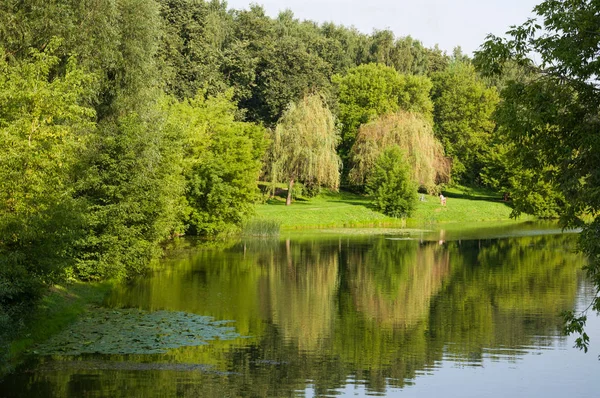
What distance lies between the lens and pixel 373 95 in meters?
91.3

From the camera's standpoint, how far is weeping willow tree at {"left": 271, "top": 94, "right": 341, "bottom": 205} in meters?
68.8

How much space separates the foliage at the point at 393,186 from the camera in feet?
240

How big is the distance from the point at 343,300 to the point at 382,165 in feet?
140

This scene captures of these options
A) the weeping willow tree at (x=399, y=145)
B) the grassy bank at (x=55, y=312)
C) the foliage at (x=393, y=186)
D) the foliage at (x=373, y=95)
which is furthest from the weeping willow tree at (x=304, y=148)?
the grassy bank at (x=55, y=312)

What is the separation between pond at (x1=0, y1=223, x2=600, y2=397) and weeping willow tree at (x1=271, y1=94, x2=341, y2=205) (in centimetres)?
2351

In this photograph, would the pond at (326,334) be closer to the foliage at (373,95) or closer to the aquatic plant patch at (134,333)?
the aquatic plant patch at (134,333)

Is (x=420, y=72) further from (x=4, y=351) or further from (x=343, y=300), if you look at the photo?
(x=4, y=351)

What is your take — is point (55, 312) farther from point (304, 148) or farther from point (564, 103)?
point (304, 148)

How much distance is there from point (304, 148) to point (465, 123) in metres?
35.6

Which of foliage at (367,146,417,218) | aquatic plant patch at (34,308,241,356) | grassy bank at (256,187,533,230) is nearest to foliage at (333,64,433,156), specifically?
grassy bank at (256,187,533,230)

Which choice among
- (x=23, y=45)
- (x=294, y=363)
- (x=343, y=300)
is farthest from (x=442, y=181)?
(x=294, y=363)

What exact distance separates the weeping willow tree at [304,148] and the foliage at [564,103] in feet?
169

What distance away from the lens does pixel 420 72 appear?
110 m

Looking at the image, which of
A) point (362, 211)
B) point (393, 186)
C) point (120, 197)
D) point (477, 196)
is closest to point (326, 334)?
point (120, 197)
